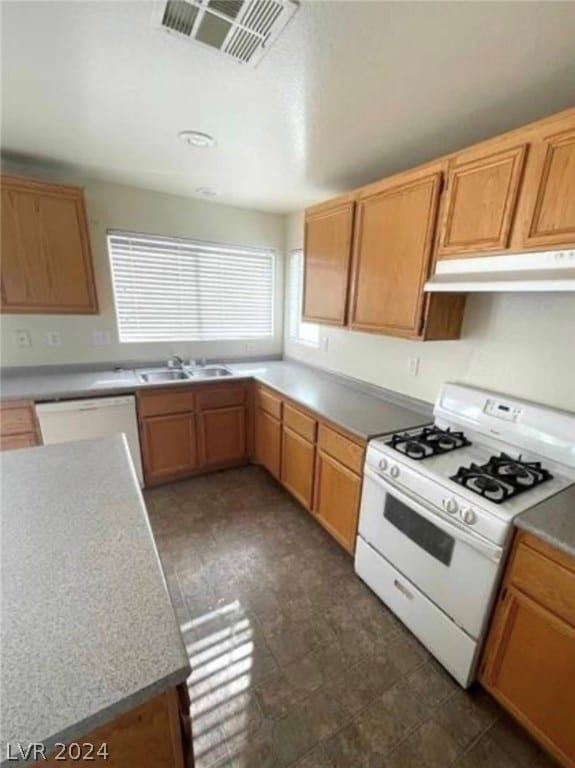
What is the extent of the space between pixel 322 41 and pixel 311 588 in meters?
2.41

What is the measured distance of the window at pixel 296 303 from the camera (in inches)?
134

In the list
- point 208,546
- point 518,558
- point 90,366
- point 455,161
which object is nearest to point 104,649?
point 518,558

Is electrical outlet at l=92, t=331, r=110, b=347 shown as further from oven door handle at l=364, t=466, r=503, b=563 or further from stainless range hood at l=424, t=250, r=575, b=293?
stainless range hood at l=424, t=250, r=575, b=293

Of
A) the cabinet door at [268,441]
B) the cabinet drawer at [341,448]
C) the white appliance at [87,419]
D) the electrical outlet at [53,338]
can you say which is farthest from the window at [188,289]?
the cabinet drawer at [341,448]

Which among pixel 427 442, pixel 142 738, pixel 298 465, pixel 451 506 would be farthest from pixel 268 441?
pixel 142 738

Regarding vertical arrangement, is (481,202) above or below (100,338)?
above

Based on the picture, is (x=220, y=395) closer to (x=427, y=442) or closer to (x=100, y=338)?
(x=100, y=338)

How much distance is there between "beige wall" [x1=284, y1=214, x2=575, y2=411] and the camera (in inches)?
61.6

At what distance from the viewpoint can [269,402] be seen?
2830 mm

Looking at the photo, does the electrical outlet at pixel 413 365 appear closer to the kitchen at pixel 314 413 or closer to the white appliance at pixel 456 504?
the kitchen at pixel 314 413

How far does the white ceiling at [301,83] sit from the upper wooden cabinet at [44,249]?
0.27m

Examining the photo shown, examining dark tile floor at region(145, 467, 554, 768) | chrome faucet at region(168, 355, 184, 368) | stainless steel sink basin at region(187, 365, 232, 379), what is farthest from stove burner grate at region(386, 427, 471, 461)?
chrome faucet at region(168, 355, 184, 368)

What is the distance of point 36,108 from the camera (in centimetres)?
160

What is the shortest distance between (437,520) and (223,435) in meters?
1.99
